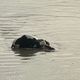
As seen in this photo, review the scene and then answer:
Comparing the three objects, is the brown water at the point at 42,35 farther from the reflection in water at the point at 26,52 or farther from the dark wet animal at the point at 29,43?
the dark wet animal at the point at 29,43

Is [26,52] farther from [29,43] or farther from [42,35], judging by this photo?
[42,35]

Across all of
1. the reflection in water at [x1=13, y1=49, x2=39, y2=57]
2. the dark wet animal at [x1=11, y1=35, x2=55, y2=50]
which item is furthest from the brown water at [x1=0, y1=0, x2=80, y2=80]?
the dark wet animal at [x1=11, y1=35, x2=55, y2=50]

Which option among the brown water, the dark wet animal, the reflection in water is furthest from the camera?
the dark wet animal

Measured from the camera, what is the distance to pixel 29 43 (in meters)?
10.2

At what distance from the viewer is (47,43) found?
33.8 feet

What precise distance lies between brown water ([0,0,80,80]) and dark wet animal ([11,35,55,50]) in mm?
195

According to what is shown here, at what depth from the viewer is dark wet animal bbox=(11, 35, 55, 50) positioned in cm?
1019

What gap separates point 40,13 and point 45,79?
271 inches

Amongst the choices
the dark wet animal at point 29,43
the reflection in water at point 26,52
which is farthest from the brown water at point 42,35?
the dark wet animal at point 29,43

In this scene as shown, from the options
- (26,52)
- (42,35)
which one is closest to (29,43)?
(26,52)

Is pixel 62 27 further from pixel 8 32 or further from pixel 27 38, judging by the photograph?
pixel 27 38

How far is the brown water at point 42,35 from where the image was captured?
27.6ft

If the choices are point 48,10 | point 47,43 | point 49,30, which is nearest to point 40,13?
point 48,10

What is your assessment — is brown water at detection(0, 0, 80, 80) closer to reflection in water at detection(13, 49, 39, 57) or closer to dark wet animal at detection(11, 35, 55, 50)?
reflection in water at detection(13, 49, 39, 57)
